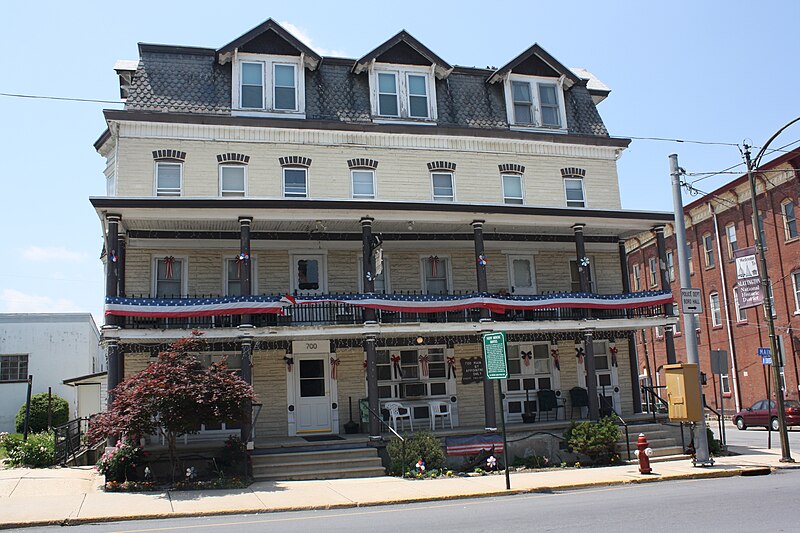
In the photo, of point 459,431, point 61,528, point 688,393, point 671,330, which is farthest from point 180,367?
point 671,330

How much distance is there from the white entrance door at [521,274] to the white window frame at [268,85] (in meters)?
8.53

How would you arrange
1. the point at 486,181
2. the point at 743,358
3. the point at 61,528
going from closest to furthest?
the point at 61,528
the point at 486,181
the point at 743,358

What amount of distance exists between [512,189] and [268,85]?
344 inches

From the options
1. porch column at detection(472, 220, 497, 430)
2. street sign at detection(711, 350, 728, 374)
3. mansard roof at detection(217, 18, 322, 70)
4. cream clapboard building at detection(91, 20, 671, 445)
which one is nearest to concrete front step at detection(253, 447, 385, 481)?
A: cream clapboard building at detection(91, 20, 671, 445)

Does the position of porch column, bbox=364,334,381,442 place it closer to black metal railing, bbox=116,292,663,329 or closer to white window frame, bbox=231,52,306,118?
black metal railing, bbox=116,292,663,329

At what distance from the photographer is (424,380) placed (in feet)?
75.6

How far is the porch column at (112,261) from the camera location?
713 inches

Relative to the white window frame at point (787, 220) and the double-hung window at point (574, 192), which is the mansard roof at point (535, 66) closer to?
the double-hung window at point (574, 192)

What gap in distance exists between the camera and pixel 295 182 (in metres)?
22.9

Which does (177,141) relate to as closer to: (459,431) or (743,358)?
(459,431)

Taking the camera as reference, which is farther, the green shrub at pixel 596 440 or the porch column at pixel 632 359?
the porch column at pixel 632 359

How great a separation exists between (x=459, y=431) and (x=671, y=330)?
7669mm

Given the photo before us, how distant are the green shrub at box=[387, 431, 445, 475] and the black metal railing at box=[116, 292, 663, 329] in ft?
12.2

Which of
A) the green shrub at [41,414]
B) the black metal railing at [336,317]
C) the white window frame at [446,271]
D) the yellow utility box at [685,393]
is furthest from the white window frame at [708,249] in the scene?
the green shrub at [41,414]
